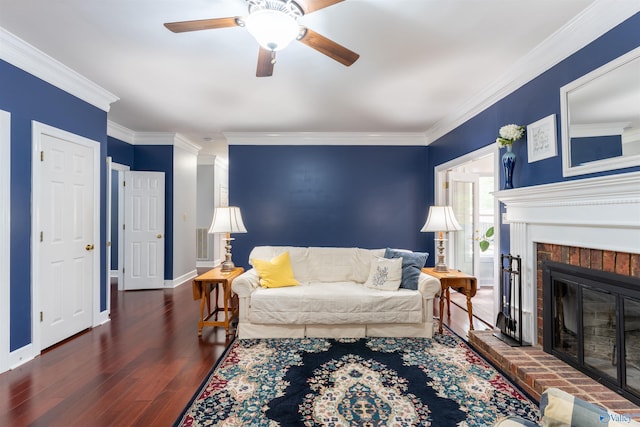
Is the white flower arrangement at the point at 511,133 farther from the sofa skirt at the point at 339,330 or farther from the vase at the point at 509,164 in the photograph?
the sofa skirt at the point at 339,330

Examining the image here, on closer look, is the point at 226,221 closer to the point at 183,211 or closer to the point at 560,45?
the point at 183,211

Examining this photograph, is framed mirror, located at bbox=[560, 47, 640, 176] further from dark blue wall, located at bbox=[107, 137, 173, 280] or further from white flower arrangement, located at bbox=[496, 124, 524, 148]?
dark blue wall, located at bbox=[107, 137, 173, 280]

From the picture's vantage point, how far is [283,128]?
522 centimetres

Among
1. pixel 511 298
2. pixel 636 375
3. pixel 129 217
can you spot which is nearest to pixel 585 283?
pixel 636 375

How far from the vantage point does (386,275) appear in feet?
11.8

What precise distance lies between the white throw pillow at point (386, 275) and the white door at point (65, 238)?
119 inches

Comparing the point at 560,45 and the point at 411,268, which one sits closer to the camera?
the point at 560,45

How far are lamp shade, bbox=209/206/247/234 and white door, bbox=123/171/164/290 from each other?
2276 millimetres

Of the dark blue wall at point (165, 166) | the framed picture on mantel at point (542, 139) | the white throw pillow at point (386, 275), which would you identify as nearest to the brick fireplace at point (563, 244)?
the framed picture on mantel at point (542, 139)

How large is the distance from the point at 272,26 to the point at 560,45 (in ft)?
7.36

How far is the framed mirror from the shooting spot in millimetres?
1967

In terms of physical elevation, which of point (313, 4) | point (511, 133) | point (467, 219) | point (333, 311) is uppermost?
point (313, 4)

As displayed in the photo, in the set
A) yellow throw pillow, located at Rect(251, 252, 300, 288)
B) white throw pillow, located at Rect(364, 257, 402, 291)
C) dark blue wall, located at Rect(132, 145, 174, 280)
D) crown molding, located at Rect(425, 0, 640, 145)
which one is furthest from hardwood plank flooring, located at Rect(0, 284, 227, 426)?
Result: crown molding, located at Rect(425, 0, 640, 145)

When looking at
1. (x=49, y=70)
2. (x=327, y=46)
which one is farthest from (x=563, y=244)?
(x=49, y=70)
